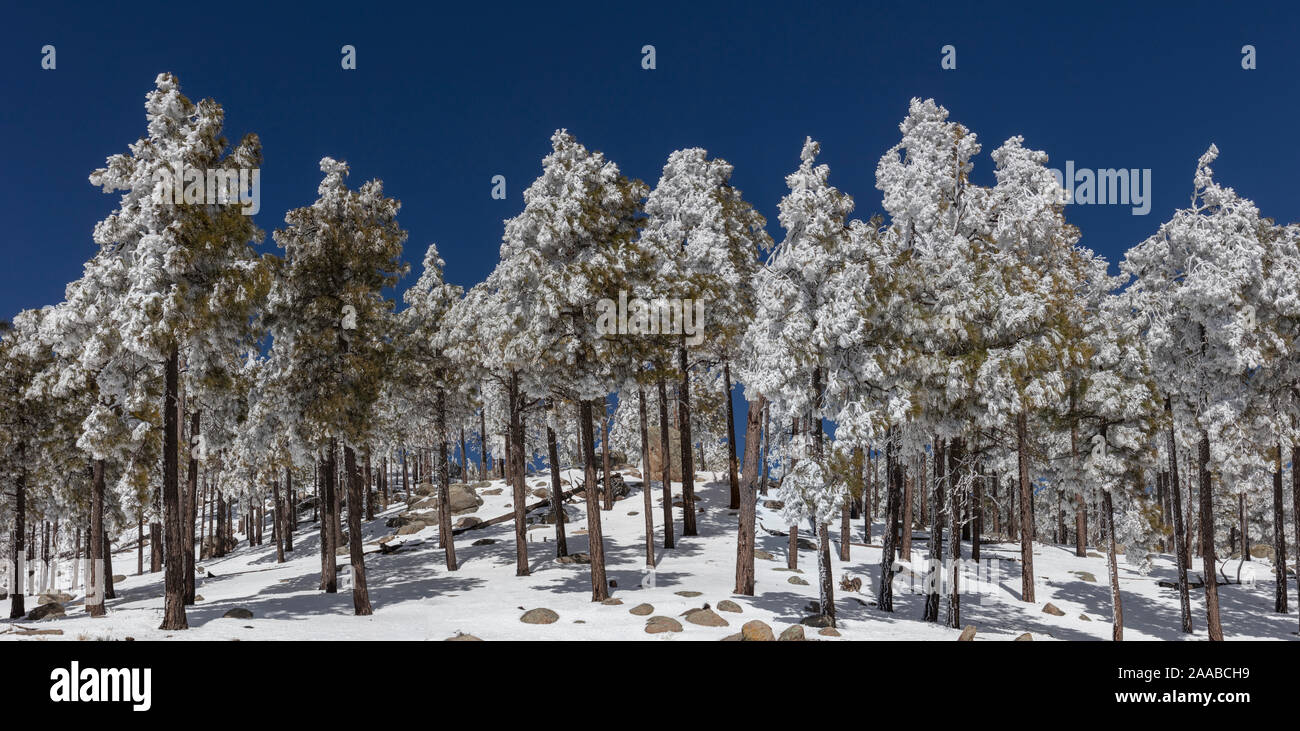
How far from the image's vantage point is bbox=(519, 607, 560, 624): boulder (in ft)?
61.8

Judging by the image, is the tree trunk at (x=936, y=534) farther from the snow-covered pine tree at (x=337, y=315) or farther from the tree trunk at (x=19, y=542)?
the tree trunk at (x=19, y=542)

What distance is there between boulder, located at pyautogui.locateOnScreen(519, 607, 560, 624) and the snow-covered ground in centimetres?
27

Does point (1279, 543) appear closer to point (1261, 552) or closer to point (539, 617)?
point (539, 617)

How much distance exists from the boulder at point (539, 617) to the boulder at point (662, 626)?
2.78 m

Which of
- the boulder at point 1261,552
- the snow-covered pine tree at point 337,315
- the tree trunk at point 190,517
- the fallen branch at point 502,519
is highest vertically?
the snow-covered pine tree at point 337,315

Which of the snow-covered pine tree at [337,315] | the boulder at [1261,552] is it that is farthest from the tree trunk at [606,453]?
the boulder at [1261,552]

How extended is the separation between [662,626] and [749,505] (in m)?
5.77

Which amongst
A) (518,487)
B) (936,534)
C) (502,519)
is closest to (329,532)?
(518,487)

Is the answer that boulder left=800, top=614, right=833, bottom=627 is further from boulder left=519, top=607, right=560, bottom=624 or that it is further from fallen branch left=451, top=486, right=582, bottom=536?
fallen branch left=451, top=486, right=582, bottom=536

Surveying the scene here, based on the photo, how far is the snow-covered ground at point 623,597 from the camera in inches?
703

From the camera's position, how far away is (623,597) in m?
21.7
